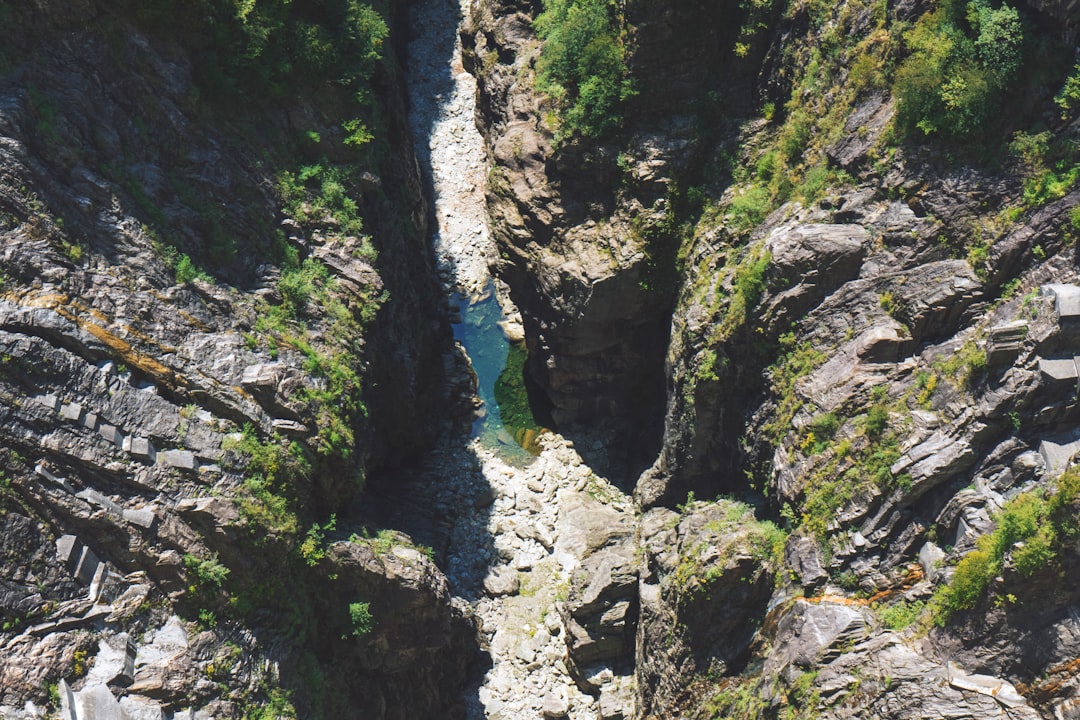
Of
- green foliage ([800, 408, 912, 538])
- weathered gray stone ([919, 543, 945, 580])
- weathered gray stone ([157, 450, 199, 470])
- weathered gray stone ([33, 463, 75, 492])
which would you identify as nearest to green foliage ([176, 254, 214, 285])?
weathered gray stone ([157, 450, 199, 470])

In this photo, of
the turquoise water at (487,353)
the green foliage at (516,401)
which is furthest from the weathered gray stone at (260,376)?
the green foliage at (516,401)

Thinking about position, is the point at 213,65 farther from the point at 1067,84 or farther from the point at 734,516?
the point at 1067,84

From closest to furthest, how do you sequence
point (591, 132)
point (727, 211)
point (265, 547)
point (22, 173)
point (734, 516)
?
point (22, 173) → point (265, 547) → point (734, 516) → point (727, 211) → point (591, 132)

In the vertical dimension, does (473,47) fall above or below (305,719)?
above

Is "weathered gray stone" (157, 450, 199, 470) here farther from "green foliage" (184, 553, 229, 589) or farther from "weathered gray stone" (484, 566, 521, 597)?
"weathered gray stone" (484, 566, 521, 597)

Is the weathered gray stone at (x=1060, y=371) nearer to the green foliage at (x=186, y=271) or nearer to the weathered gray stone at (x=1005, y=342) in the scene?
the weathered gray stone at (x=1005, y=342)

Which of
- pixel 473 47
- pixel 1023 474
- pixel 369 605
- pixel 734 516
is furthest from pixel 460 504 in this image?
pixel 473 47

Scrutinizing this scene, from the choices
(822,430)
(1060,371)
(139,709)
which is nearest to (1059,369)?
(1060,371)
